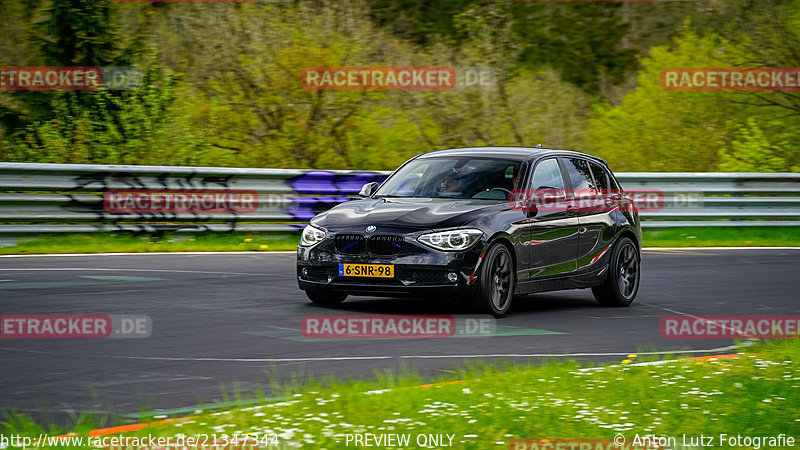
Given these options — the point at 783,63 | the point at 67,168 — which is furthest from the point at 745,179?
the point at 67,168

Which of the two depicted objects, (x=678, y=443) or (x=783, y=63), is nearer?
(x=678, y=443)

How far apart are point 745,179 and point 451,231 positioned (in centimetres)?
1365

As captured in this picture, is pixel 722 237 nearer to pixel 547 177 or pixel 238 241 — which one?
pixel 238 241

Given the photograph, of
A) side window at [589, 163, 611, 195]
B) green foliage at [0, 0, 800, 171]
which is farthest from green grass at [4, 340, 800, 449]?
green foliage at [0, 0, 800, 171]

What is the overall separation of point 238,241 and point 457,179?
7.84 m

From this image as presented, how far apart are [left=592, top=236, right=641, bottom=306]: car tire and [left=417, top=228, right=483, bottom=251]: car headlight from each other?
2.56 m

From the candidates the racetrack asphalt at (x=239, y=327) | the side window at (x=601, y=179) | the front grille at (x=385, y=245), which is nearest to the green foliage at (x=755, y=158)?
the racetrack asphalt at (x=239, y=327)

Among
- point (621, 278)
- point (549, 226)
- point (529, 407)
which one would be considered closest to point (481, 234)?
point (549, 226)

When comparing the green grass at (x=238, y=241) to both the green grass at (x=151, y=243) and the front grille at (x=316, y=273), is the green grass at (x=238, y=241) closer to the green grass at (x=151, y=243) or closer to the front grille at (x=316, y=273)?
the green grass at (x=151, y=243)

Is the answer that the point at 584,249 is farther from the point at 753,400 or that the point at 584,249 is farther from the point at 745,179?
the point at 745,179

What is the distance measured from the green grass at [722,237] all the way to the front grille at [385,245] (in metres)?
11.3

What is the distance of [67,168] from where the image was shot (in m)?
18.4

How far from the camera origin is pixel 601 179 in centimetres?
1400

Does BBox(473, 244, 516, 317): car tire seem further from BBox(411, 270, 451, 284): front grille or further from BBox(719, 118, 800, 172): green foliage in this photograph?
BBox(719, 118, 800, 172): green foliage
